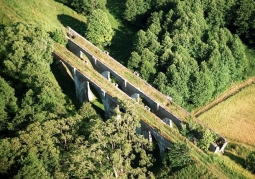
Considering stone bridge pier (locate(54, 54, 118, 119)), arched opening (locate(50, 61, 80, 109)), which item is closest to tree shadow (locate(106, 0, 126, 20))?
arched opening (locate(50, 61, 80, 109))

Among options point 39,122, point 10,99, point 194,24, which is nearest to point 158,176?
point 39,122

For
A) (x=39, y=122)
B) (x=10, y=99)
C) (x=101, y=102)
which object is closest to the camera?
(x=39, y=122)

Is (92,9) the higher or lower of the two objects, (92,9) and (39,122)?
the higher

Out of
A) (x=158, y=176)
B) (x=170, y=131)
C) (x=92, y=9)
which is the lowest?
(x=158, y=176)

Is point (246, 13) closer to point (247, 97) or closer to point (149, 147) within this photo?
point (247, 97)

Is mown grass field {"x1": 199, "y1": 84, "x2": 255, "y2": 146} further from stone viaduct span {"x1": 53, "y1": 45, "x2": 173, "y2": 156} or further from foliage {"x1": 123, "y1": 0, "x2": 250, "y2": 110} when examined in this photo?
stone viaduct span {"x1": 53, "y1": 45, "x2": 173, "y2": 156}

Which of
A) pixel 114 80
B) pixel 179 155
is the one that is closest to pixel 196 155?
pixel 179 155

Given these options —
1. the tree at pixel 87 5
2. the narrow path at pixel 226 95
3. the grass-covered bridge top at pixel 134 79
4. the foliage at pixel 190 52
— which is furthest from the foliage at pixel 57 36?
the narrow path at pixel 226 95

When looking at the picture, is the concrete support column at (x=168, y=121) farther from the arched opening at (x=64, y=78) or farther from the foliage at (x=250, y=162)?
the arched opening at (x=64, y=78)
